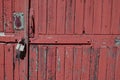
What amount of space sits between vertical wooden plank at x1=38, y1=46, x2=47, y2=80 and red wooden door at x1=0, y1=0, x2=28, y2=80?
16 centimetres

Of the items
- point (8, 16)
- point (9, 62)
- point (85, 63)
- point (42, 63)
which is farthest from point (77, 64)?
point (8, 16)

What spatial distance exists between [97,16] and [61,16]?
41 centimetres

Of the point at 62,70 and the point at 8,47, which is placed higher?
the point at 8,47

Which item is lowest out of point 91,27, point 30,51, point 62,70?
point 62,70

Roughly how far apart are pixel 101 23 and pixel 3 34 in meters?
1.10

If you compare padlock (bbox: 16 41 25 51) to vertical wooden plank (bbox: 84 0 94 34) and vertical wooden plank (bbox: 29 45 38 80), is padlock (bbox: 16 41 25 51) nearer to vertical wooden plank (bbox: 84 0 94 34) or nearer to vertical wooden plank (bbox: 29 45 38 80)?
vertical wooden plank (bbox: 29 45 38 80)

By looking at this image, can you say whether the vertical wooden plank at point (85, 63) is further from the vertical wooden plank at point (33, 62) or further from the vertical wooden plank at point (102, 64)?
the vertical wooden plank at point (33, 62)

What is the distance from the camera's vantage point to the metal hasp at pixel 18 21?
3.20 m

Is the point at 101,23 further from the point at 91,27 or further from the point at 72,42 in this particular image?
the point at 72,42

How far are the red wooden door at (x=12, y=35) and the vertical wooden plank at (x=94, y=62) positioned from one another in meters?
0.75

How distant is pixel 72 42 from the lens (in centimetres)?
327

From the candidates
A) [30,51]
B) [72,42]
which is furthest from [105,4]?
[30,51]

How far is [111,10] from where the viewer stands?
10.8ft

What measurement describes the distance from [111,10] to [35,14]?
85 cm
